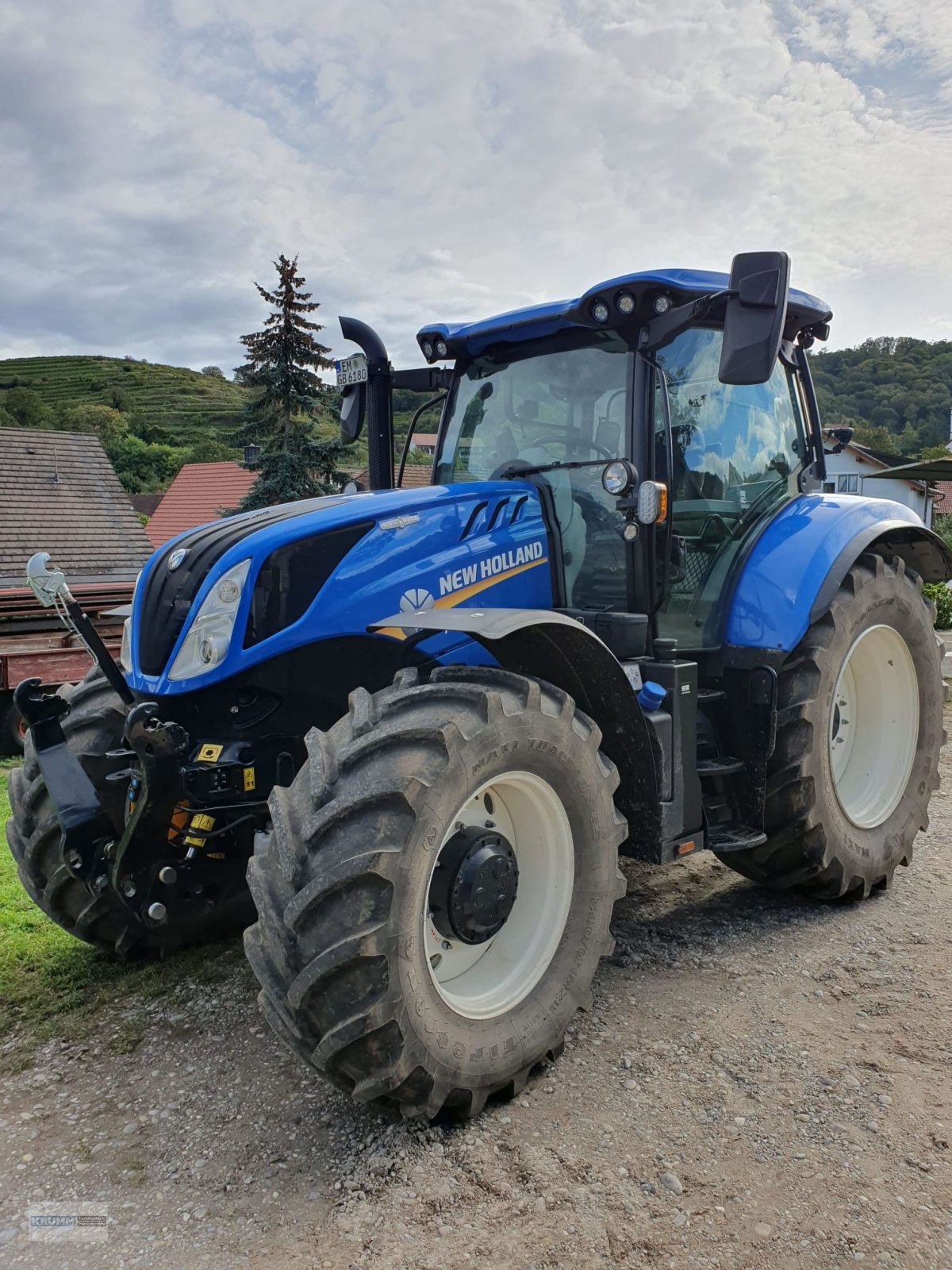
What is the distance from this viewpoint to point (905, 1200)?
224 centimetres

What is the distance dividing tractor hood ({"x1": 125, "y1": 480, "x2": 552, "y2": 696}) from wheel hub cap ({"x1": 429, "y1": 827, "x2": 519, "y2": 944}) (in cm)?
76

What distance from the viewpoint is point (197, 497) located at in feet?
125

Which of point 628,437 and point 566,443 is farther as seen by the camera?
point 566,443

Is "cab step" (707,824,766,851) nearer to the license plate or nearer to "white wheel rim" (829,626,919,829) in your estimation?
"white wheel rim" (829,626,919,829)

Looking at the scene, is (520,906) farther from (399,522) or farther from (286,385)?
(286,385)

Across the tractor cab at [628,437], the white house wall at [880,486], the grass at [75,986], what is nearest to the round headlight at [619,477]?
the tractor cab at [628,437]

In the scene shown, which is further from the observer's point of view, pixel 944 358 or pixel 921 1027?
pixel 944 358

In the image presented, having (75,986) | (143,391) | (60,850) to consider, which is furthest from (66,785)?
(143,391)

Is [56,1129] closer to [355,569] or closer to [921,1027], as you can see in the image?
[355,569]

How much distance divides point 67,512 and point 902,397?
63.4 metres

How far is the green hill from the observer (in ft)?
311

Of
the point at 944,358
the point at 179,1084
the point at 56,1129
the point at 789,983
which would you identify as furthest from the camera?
the point at 944,358

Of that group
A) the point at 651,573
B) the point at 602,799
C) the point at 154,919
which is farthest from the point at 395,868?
the point at 651,573

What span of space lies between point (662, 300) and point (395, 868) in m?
2.26
